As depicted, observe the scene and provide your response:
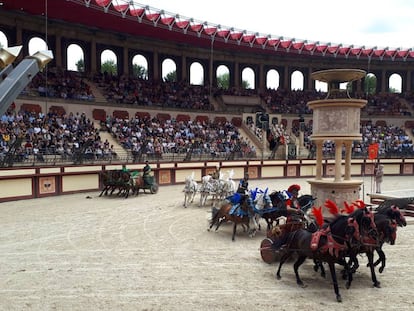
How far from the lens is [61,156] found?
19.1 m

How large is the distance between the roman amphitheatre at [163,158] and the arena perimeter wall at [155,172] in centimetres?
7

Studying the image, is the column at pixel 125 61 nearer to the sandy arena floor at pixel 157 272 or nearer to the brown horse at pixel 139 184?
the brown horse at pixel 139 184

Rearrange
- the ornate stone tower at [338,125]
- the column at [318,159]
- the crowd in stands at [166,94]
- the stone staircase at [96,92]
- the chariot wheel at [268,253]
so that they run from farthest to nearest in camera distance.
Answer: the stone staircase at [96,92] < the crowd in stands at [166,94] < the column at [318,159] < the ornate stone tower at [338,125] < the chariot wheel at [268,253]

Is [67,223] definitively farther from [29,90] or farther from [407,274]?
[29,90]

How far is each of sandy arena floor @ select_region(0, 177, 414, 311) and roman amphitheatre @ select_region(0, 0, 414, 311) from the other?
4cm

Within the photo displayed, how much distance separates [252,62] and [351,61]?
1240cm

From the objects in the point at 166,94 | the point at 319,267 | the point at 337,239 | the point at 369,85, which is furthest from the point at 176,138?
the point at 369,85

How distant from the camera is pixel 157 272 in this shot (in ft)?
26.8

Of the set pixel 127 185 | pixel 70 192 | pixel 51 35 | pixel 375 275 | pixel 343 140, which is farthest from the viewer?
pixel 51 35

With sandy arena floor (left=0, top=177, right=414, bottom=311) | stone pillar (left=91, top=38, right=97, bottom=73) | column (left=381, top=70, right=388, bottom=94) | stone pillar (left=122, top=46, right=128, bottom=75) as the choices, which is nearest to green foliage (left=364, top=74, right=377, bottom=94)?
column (left=381, top=70, right=388, bottom=94)

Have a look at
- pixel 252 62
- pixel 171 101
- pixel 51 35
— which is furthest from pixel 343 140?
pixel 252 62

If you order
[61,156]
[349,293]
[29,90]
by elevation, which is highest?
[29,90]

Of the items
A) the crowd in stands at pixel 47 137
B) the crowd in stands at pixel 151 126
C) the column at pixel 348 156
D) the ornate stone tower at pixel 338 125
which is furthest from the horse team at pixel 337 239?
the crowd in stands at pixel 151 126

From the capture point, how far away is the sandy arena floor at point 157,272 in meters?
6.67
